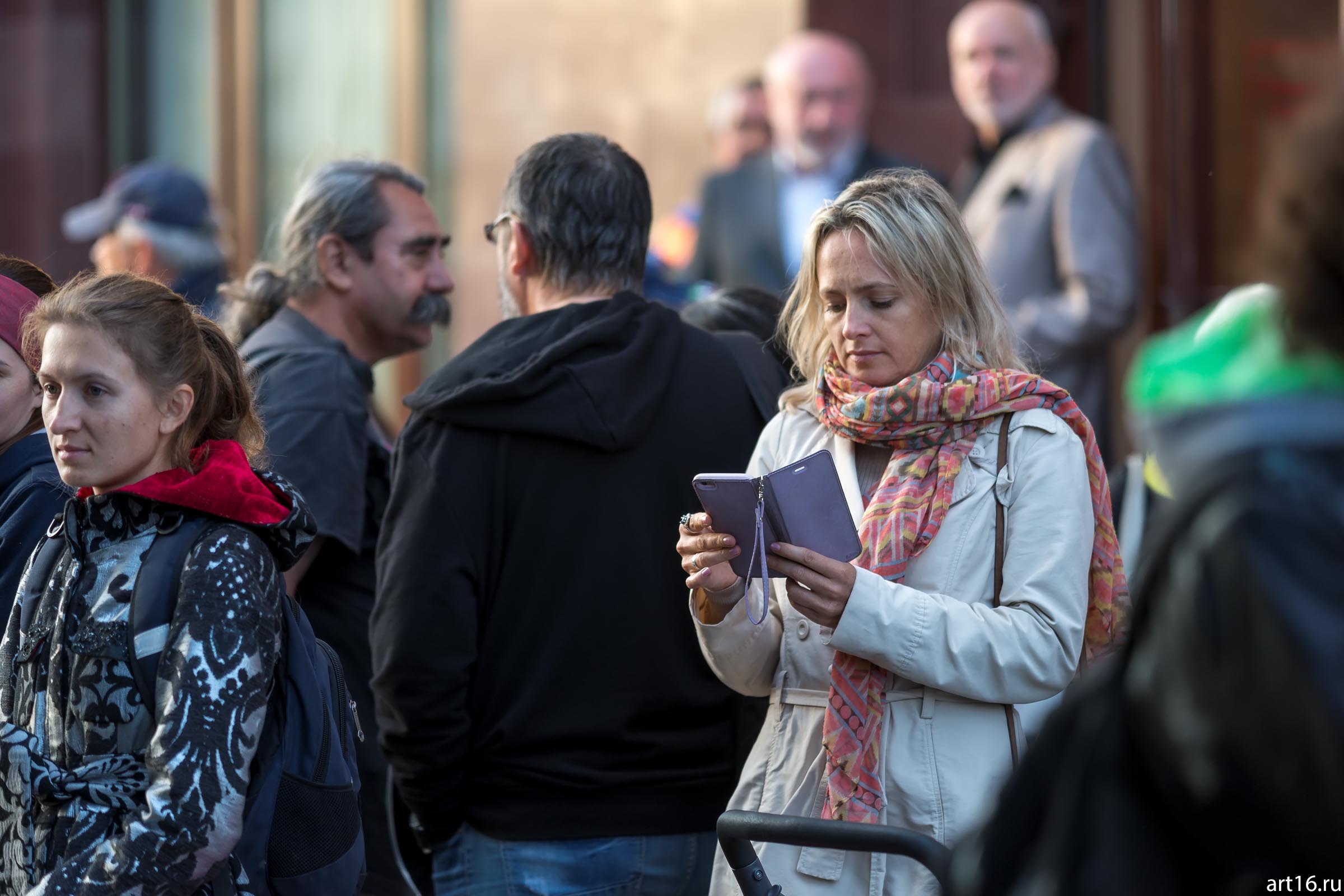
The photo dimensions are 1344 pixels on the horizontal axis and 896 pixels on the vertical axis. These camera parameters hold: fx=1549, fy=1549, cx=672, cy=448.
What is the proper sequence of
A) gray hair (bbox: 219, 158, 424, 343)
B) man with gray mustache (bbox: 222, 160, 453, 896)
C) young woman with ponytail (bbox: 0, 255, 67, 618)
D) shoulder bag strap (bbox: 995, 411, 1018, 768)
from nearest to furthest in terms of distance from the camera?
shoulder bag strap (bbox: 995, 411, 1018, 768) < young woman with ponytail (bbox: 0, 255, 67, 618) < man with gray mustache (bbox: 222, 160, 453, 896) < gray hair (bbox: 219, 158, 424, 343)

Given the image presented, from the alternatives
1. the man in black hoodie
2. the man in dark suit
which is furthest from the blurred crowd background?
the man in black hoodie

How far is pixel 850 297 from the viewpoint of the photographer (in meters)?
2.86

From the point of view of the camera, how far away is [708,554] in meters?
2.66

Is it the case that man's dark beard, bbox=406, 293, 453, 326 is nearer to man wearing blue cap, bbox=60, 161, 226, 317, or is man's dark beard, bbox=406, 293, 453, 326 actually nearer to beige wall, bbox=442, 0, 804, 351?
man wearing blue cap, bbox=60, 161, 226, 317

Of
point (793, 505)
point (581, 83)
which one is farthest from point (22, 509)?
point (581, 83)

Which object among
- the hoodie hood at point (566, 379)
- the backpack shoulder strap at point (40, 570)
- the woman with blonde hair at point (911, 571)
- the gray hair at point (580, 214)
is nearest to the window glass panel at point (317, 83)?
the gray hair at point (580, 214)

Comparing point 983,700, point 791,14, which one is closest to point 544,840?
point 983,700

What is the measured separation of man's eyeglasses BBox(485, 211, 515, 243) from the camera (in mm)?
3338

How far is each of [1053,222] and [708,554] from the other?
3.85 metres

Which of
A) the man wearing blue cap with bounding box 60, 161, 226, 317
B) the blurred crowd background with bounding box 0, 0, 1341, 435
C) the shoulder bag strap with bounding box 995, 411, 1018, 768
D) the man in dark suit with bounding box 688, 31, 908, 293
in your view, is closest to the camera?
the shoulder bag strap with bounding box 995, 411, 1018, 768

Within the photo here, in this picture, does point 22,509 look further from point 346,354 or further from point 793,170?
point 793,170

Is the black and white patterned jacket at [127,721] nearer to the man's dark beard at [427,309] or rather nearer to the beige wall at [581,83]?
the man's dark beard at [427,309]

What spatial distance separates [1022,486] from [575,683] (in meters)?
0.99

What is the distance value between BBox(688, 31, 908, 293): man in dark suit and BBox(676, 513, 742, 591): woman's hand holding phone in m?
4.47
